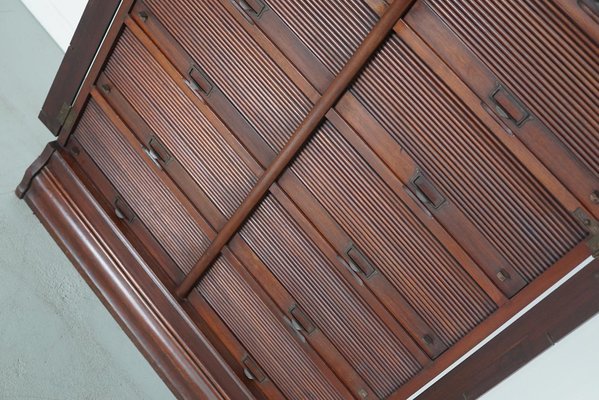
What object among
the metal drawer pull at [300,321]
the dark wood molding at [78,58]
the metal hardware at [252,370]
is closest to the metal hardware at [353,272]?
the metal drawer pull at [300,321]

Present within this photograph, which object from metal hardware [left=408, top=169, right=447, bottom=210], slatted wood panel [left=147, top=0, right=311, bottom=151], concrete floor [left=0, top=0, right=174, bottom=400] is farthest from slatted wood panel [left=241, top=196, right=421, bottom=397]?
concrete floor [left=0, top=0, right=174, bottom=400]

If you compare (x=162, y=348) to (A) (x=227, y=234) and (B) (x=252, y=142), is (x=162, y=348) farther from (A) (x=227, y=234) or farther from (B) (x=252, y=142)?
(B) (x=252, y=142)

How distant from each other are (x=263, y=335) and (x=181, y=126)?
0.78 metres

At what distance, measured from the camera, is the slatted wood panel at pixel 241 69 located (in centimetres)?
242

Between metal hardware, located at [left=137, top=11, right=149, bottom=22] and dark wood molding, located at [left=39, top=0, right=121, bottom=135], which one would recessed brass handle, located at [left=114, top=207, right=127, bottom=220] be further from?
metal hardware, located at [left=137, top=11, right=149, bottom=22]

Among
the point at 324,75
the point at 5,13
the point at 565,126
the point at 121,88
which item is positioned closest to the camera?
the point at 565,126

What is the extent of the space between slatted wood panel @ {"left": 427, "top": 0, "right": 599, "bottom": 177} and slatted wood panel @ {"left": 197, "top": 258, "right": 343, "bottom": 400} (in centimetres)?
113

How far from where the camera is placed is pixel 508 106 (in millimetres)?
2023

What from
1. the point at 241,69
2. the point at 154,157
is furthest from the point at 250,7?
the point at 154,157

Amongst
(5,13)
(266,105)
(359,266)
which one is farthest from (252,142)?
(5,13)

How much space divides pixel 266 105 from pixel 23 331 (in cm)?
135

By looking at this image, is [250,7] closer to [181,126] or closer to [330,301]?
[181,126]

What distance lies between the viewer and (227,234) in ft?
8.71

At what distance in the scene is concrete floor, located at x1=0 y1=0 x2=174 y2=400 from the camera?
291 cm
